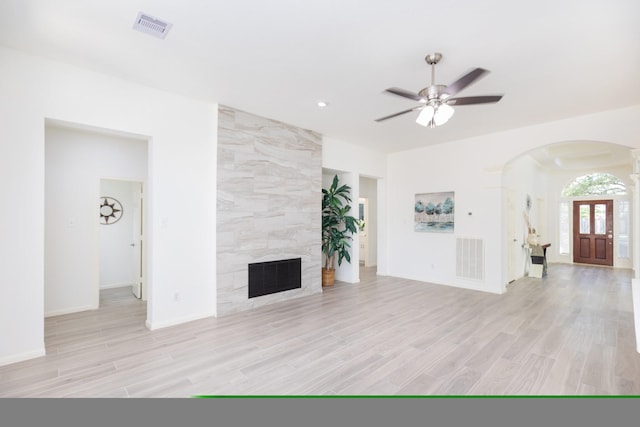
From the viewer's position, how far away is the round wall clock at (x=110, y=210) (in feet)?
18.8

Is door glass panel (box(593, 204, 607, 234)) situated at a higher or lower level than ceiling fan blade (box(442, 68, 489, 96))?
lower

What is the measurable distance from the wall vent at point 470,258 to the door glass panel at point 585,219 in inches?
238

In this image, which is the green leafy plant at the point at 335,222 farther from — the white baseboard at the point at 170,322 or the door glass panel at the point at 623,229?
the door glass panel at the point at 623,229

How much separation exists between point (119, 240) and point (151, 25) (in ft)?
15.5

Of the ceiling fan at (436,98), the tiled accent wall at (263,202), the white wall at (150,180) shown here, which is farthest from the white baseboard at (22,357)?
the ceiling fan at (436,98)

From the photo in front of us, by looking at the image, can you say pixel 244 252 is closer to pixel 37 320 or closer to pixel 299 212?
pixel 299 212

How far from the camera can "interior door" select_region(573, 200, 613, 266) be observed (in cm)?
866

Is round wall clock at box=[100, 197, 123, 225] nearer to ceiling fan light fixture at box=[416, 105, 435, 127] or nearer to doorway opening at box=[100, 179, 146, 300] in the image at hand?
doorway opening at box=[100, 179, 146, 300]

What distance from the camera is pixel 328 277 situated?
244 inches

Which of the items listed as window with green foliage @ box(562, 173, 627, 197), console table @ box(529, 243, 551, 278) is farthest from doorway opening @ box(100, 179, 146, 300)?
window with green foliage @ box(562, 173, 627, 197)

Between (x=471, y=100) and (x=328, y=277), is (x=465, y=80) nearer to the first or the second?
(x=471, y=100)

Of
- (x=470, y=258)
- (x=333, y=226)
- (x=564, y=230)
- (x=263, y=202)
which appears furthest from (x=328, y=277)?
(x=564, y=230)

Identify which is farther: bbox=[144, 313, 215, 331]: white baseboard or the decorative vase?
the decorative vase

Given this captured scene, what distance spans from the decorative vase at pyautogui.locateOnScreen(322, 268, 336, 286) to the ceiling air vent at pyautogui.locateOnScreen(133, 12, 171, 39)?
15.7 feet
